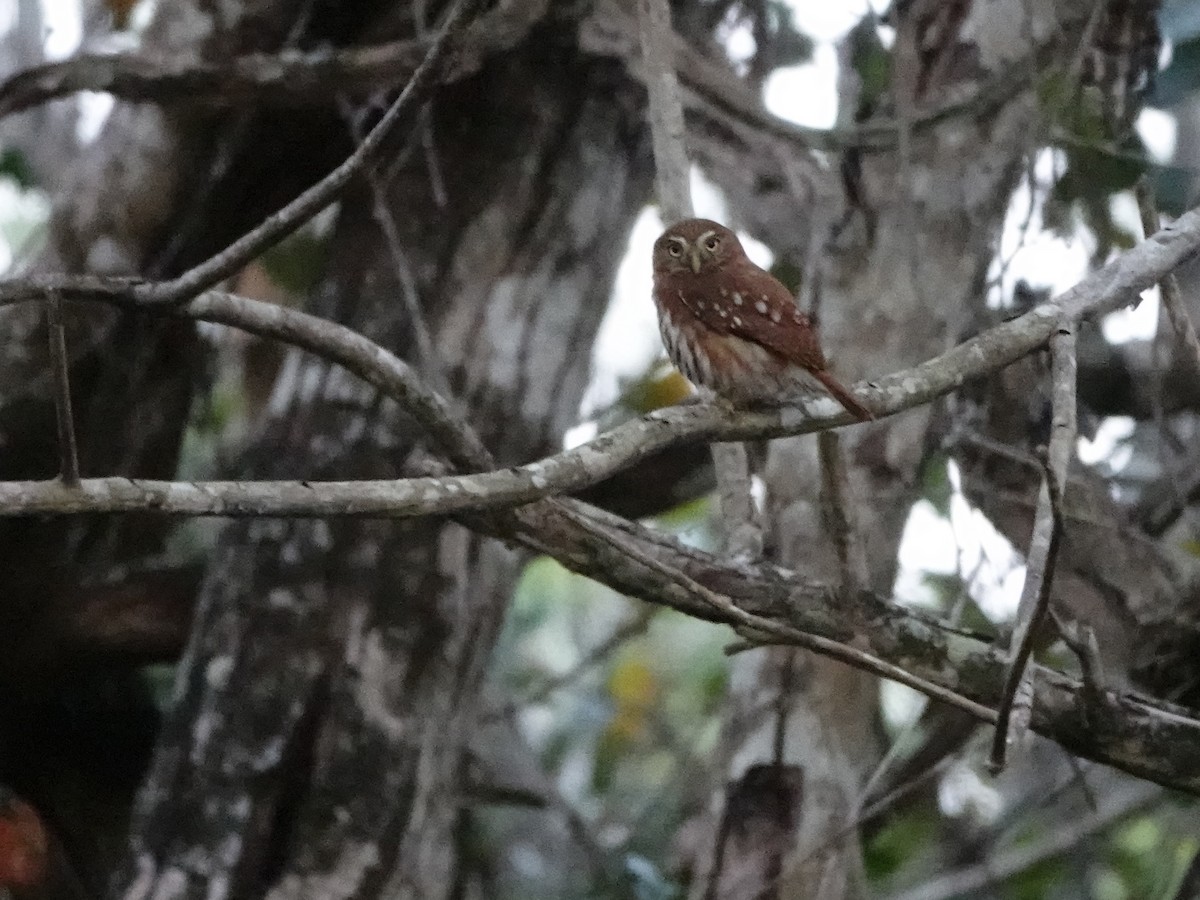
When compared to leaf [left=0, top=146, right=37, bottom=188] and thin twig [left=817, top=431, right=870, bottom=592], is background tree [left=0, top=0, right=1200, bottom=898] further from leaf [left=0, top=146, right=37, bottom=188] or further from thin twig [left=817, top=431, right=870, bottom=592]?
thin twig [left=817, top=431, right=870, bottom=592]

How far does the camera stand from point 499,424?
3.11 metres

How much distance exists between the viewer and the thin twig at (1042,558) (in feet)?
4.04

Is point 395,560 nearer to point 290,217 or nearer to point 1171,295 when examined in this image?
point 290,217

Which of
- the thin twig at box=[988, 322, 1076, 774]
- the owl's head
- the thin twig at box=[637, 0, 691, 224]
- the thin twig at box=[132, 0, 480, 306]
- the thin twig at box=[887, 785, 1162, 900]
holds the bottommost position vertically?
the thin twig at box=[988, 322, 1076, 774]

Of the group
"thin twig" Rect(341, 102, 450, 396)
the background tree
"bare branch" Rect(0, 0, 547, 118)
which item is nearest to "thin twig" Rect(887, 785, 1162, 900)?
the background tree

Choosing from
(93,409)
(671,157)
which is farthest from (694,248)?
(93,409)

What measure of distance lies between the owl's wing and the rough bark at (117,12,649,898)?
35.2 inches

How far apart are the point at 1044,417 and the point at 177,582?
182cm

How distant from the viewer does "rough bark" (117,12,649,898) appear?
2.75 m

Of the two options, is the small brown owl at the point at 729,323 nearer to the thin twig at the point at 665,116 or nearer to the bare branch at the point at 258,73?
the thin twig at the point at 665,116

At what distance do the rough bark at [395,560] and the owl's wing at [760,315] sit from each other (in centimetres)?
89

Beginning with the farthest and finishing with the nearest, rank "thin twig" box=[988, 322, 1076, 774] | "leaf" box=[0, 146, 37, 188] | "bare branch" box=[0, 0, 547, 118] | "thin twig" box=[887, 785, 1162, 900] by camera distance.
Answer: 1. "leaf" box=[0, 146, 37, 188]
2. "thin twig" box=[887, 785, 1162, 900]
3. "bare branch" box=[0, 0, 547, 118]
4. "thin twig" box=[988, 322, 1076, 774]

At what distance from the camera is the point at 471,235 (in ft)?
10.6

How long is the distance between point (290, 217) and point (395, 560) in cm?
125
